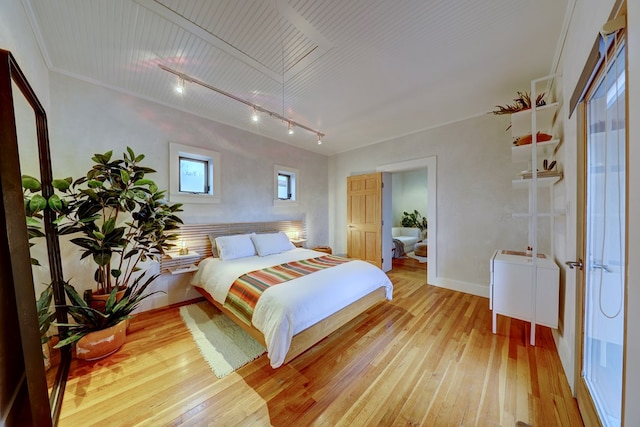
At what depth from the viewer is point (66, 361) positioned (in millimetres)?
1765

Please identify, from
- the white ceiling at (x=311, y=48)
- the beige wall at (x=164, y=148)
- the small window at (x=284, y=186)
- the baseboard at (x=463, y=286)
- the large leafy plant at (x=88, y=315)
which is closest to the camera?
the white ceiling at (x=311, y=48)

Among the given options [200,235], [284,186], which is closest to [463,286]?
[284,186]

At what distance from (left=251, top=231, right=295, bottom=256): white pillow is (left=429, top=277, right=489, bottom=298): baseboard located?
259cm

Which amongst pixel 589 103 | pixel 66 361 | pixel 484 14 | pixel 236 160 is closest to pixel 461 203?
pixel 589 103

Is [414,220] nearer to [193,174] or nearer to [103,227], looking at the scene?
[193,174]

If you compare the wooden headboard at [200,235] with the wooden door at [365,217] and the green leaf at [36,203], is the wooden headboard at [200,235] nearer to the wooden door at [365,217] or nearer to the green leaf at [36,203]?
the green leaf at [36,203]

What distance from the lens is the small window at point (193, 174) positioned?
2906 mm

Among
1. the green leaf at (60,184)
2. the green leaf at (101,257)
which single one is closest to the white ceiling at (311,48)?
the green leaf at (60,184)

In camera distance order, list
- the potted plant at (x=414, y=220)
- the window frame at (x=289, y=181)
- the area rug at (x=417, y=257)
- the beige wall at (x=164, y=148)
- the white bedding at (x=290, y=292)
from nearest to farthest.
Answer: the white bedding at (x=290, y=292) < the beige wall at (x=164, y=148) < the window frame at (x=289, y=181) < the area rug at (x=417, y=257) < the potted plant at (x=414, y=220)

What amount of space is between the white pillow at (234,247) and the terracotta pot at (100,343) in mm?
1214

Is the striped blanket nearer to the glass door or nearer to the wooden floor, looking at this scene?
the wooden floor

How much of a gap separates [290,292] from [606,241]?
2057mm

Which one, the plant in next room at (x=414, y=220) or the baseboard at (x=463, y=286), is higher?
the plant in next room at (x=414, y=220)

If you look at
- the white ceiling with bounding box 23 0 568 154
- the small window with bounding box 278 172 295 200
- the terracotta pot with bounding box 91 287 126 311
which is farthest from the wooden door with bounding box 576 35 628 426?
the small window with bounding box 278 172 295 200
